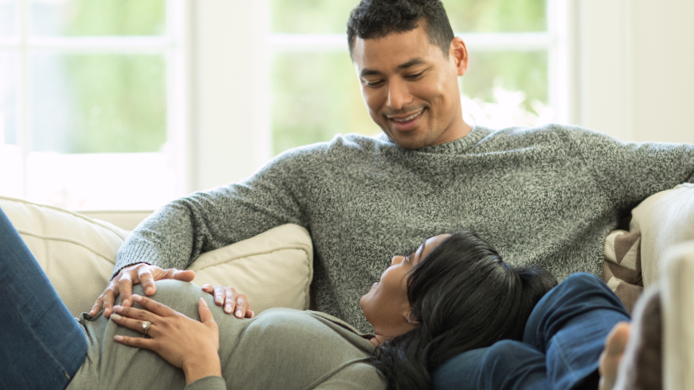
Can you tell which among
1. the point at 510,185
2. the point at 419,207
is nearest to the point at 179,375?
the point at 419,207

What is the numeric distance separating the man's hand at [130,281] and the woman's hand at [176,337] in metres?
0.04

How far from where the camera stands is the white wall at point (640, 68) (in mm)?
2348

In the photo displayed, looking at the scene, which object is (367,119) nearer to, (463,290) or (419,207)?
(419,207)

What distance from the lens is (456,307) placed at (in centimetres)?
108

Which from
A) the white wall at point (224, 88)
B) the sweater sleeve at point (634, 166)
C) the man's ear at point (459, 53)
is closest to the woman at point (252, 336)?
the sweater sleeve at point (634, 166)

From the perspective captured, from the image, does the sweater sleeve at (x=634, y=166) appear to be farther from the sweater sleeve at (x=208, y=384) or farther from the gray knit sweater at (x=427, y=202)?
the sweater sleeve at (x=208, y=384)

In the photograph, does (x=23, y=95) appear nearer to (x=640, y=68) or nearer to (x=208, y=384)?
(x=208, y=384)

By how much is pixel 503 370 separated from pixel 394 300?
1.22ft

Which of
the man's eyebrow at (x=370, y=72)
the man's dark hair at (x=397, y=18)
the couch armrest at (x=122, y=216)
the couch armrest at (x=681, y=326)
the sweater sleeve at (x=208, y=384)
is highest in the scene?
the man's dark hair at (x=397, y=18)

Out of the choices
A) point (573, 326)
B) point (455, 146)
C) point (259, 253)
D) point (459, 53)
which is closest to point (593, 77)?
point (459, 53)

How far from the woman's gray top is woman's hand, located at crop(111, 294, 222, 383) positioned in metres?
0.02

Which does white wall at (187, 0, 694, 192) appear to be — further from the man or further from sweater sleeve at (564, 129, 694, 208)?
sweater sleeve at (564, 129, 694, 208)

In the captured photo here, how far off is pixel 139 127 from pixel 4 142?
551 millimetres

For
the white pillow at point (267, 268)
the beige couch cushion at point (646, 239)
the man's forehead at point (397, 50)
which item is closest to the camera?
the beige couch cushion at point (646, 239)
